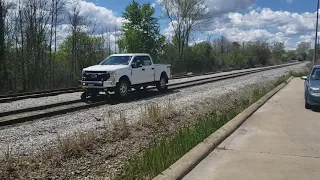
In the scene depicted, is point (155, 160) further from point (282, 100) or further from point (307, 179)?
point (282, 100)

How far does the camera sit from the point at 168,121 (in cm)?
1030

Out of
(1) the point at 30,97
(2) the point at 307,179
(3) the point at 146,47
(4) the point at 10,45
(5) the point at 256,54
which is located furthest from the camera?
(5) the point at 256,54

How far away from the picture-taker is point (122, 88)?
15930 millimetres

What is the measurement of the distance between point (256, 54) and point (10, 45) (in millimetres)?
73586

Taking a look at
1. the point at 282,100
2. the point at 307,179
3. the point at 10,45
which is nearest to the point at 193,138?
the point at 307,179

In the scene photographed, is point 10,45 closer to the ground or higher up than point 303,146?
higher up

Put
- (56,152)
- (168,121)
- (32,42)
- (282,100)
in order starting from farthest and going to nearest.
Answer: (32,42) < (282,100) < (168,121) < (56,152)

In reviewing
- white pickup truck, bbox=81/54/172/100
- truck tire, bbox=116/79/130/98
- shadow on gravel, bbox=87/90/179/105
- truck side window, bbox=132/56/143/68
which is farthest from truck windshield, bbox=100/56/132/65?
shadow on gravel, bbox=87/90/179/105

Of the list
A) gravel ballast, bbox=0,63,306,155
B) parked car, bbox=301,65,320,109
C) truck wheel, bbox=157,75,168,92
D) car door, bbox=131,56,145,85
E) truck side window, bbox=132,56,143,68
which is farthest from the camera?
truck wheel, bbox=157,75,168,92

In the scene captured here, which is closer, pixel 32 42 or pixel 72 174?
pixel 72 174

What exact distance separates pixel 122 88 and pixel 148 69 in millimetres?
2578

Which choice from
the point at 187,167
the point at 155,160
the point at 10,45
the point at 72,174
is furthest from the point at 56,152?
the point at 10,45

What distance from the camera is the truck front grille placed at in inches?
603

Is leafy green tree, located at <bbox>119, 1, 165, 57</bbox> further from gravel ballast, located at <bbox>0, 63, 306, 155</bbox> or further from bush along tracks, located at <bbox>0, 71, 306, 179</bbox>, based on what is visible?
bush along tracks, located at <bbox>0, 71, 306, 179</bbox>
